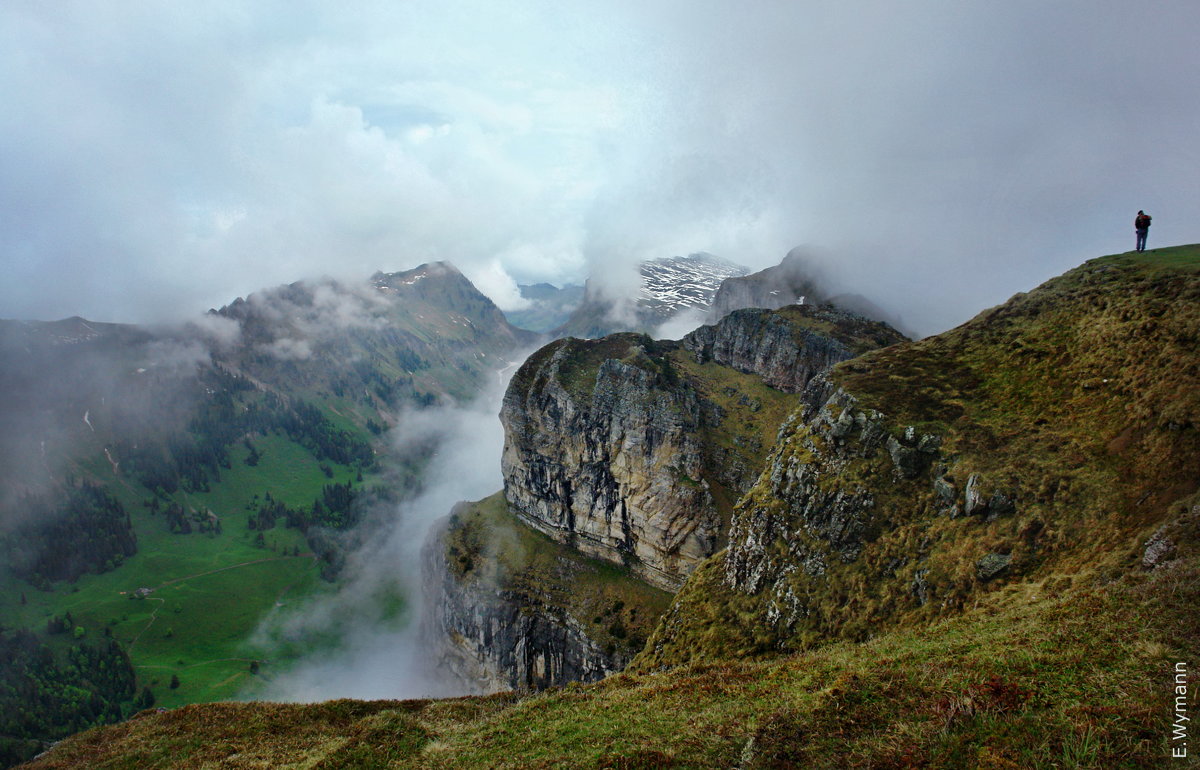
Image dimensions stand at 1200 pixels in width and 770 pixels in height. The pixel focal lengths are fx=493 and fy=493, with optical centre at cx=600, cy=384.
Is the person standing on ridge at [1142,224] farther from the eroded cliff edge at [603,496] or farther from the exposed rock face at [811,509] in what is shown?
the eroded cliff edge at [603,496]

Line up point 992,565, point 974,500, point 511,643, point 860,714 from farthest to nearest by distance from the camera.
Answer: point 511,643 < point 974,500 < point 992,565 < point 860,714

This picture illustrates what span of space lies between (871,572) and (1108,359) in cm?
2422

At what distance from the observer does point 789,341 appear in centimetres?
13525

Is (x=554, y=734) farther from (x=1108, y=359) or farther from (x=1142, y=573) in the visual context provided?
(x=1108, y=359)

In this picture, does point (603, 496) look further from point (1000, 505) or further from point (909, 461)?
point (1000, 505)

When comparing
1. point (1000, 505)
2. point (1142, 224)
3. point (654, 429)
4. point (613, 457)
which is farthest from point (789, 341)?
point (1000, 505)

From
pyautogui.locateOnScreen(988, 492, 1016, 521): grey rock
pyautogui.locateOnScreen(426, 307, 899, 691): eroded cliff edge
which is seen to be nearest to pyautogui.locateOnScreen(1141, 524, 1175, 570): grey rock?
pyautogui.locateOnScreen(988, 492, 1016, 521): grey rock

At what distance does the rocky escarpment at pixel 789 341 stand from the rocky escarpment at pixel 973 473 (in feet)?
252

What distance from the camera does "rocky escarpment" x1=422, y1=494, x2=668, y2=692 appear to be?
101 metres

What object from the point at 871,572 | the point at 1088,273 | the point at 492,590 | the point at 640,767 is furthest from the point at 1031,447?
the point at 492,590

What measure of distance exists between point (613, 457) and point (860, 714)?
353ft

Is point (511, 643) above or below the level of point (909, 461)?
below

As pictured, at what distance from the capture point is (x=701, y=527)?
102375 millimetres

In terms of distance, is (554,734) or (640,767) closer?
(640,767)
